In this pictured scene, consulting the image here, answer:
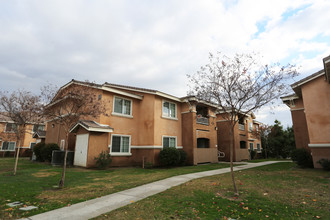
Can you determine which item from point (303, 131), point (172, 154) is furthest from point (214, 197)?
point (303, 131)

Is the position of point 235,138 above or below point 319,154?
above

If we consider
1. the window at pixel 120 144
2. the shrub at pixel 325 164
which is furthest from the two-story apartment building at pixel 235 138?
the window at pixel 120 144

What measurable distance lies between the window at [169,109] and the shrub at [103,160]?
6.48 metres

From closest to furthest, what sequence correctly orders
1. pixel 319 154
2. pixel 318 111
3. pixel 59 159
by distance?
pixel 319 154 < pixel 318 111 < pixel 59 159

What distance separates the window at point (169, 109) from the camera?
61.5 ft

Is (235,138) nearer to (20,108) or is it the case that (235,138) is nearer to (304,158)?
(304,158)

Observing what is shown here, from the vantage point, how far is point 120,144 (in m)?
16.7

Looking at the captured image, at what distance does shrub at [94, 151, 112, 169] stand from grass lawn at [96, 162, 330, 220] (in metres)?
8.16

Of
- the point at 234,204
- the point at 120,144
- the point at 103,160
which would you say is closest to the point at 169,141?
the point at 120,144

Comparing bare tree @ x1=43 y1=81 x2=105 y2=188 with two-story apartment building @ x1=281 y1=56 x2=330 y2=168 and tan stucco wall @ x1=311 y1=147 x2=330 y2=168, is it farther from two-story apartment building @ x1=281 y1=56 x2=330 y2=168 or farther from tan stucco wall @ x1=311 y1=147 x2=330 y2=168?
tan stucco wall @ x1=311 y1=147 x2=330 y2=168

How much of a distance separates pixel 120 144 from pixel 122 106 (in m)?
3.37

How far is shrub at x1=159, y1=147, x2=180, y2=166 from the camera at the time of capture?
1627 cm

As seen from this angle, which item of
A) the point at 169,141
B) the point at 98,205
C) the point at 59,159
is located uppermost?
the point at 169,141

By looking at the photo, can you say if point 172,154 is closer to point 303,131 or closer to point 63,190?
point 63,190
